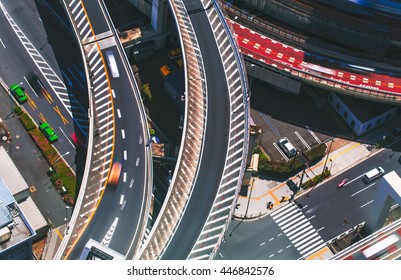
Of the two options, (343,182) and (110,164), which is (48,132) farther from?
(343,182)

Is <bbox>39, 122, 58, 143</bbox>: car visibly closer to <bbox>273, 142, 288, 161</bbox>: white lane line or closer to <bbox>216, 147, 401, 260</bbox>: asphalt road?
<bbox>216, 147, 401, 260</bbox>: asphalt road

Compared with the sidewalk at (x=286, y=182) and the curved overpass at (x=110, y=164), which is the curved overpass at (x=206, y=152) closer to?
the curved overpass at (x=110, y=164)

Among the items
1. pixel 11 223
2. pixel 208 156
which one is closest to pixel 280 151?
pixel 208 156

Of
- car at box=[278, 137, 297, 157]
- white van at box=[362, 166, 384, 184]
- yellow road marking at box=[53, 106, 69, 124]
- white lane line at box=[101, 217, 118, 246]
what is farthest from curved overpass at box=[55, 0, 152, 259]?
white van at box=[362, 166, 384, 184]

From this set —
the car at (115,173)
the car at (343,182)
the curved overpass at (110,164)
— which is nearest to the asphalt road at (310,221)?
the car at (343,182)
